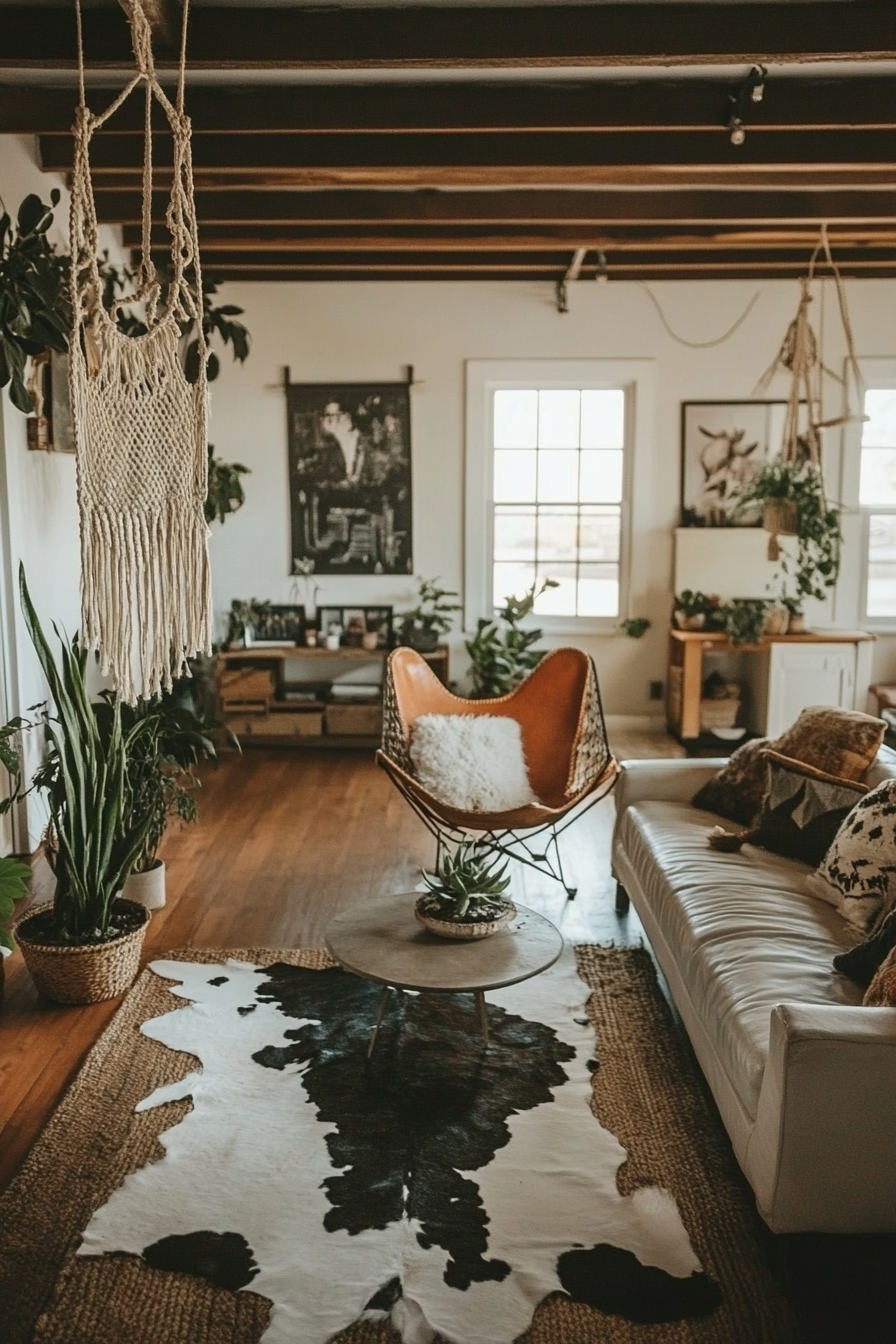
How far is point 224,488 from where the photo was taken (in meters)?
→ 6.18

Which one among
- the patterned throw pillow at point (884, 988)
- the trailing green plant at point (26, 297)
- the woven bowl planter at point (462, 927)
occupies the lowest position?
the woven bowl planter at point (462, 927)

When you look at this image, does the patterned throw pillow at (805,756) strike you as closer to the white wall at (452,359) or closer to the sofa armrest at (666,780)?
the sofa armrest at (666,780)

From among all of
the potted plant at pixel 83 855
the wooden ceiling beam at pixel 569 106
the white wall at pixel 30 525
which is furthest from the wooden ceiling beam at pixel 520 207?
the potted plant at pixel 83 855

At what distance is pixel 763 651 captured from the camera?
6.38 meters

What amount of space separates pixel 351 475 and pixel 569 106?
3244 mm

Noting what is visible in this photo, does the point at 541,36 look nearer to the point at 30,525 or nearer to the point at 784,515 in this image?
the point at 30,525

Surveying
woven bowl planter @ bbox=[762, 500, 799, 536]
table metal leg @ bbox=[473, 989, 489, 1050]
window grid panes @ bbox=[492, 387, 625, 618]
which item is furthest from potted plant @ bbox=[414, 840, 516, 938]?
window grid panes @ bbox=[492, 387, 625, 618]

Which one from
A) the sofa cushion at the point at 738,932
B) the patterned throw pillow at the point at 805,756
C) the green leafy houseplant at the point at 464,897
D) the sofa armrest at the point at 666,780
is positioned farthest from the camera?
the sofa armrest at the point at 666,780

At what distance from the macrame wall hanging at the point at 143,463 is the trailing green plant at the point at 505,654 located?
3.72 metres

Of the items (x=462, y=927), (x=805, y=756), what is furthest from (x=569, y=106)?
(x=462, y=927)

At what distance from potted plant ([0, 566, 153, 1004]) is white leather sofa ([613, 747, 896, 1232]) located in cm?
155

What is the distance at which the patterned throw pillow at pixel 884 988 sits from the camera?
2.12 metres

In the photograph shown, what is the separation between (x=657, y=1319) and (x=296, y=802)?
3.68 m

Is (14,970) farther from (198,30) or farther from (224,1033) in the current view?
(198,30)
